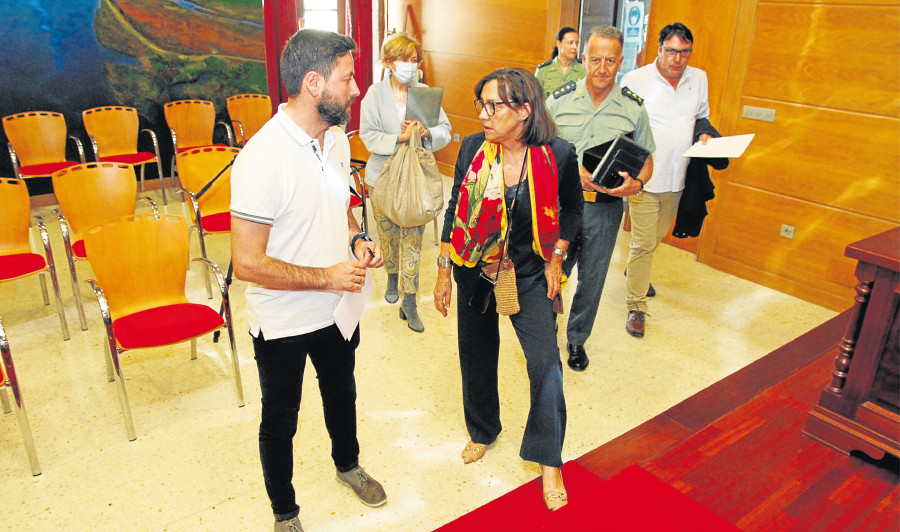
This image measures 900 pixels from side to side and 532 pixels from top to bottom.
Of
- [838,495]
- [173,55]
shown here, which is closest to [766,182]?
[838,495]

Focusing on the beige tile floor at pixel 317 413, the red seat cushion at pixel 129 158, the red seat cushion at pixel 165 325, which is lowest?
the beige tile floor at pixel 317 413

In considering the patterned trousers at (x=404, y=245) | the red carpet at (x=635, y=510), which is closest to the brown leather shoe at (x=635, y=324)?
the patterned trousers at (x=404, y=245)

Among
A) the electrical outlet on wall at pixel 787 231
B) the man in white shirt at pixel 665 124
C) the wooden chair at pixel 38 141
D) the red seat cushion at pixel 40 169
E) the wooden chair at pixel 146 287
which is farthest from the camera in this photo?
the wooden chair at pixel 38 141

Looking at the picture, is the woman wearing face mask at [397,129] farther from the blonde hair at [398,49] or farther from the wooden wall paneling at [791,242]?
the wooden wall paneling at [791,242]

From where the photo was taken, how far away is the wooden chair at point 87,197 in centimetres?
396

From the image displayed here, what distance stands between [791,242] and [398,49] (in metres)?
3.08

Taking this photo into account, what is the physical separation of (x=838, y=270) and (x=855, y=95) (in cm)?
114

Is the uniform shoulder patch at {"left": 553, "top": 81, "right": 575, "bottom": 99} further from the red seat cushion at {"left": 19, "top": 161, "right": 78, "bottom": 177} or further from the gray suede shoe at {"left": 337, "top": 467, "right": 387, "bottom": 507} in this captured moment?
the red seat cushion at {"left": 19, "top": 161, "right": 78, "bottom": 177}

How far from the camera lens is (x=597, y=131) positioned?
330 centimetres

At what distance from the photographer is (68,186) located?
3.96 metres

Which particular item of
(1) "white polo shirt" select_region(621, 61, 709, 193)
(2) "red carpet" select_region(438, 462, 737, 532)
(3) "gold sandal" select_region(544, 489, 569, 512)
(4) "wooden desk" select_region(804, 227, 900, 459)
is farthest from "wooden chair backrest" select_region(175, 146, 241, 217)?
(4) "wooden desk" select_region(804, 227, 900, 459)

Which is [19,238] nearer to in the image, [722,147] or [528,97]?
[528,97]

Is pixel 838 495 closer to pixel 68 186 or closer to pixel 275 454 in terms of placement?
pixel 275 454

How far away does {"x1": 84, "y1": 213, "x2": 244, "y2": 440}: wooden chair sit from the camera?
3.07 m
